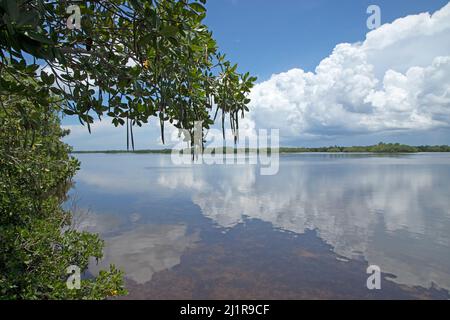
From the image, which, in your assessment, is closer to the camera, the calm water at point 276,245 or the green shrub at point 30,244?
the green shrub at point 30,244

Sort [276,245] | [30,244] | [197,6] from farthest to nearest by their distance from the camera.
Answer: [276,245] < [30,244] < [197,6]

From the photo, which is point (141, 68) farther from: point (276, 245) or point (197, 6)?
point (276, 245)

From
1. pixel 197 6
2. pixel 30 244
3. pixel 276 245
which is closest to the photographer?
pixel 197 6

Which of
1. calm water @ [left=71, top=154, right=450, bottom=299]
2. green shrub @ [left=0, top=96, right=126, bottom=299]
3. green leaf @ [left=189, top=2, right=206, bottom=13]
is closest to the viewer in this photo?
green leaf @ [left=189, top=2, right=206, bottom=13]

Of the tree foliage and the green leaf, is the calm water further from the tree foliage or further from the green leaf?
the green leaf

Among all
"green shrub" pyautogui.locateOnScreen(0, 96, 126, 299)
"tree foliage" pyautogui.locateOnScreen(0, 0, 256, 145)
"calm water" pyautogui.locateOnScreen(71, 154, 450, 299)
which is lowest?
"calm water" pyautogui.locateOnScreen(71, 154, 450, 299)

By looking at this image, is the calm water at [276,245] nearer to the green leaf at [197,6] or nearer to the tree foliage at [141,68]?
the tree foliage at [141,68]

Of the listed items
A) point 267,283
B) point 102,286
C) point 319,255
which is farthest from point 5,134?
point 319,255

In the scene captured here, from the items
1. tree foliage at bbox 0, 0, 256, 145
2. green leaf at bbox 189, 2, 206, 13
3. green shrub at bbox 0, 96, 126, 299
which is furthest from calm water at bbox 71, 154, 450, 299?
green leaf at bbox 189, 2, 206, 13

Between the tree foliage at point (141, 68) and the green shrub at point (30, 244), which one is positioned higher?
the tree foliage at point (141, 68)

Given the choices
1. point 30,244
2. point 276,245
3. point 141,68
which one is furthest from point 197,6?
point 276,245

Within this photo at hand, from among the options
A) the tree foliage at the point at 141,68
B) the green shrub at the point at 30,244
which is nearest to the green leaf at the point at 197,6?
the tree foliage at the point at 141,68

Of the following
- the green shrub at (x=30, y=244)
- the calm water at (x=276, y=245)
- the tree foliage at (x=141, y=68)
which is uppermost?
the tree foliage at (x=141, y=68)

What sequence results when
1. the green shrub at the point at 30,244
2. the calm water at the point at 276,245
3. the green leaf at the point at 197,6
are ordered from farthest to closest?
Result: 1. the calm water at the point at 276,245
2. the green shrub at the point at 30,244
3. the green leaf at the point at 197,6
